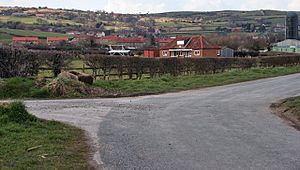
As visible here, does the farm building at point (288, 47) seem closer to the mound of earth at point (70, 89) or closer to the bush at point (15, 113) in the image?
the mound of earth at point (70, 89)

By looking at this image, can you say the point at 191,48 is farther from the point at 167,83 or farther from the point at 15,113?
the point at 15,113

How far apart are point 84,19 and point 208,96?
124679 millimetres

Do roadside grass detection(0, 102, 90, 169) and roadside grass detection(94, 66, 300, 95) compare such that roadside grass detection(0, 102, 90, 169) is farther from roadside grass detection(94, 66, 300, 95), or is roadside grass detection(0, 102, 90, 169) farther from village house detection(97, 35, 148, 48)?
village house detection(97, 35, 148, 48)

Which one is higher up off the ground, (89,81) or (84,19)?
(84,19)

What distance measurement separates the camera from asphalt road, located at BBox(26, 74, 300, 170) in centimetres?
856

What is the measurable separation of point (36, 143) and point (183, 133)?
367 cm

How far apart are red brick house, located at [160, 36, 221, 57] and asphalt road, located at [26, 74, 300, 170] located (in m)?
52.8

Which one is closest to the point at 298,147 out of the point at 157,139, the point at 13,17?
the point at 157,139

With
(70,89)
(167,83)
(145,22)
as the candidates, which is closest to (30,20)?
(145,22)

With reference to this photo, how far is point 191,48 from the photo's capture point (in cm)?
7406

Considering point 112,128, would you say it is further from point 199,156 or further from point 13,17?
point 13,17

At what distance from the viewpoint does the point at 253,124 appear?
43.6 ft

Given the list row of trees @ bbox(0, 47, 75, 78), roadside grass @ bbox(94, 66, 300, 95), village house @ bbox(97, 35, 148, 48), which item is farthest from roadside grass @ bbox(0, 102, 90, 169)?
village house @ bbox(97, 35, 148, 48)

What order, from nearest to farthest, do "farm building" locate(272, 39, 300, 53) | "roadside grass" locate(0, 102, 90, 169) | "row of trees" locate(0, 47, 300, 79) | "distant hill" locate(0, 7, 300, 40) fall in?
"roadside grass" locate(0, 102, 90, 169)
"row of trees" locate(0, 47, 300, 79)
"farm building" locate(272, 39, 300, 53)
"distant hill" locate(0, 7, 300, 40)
